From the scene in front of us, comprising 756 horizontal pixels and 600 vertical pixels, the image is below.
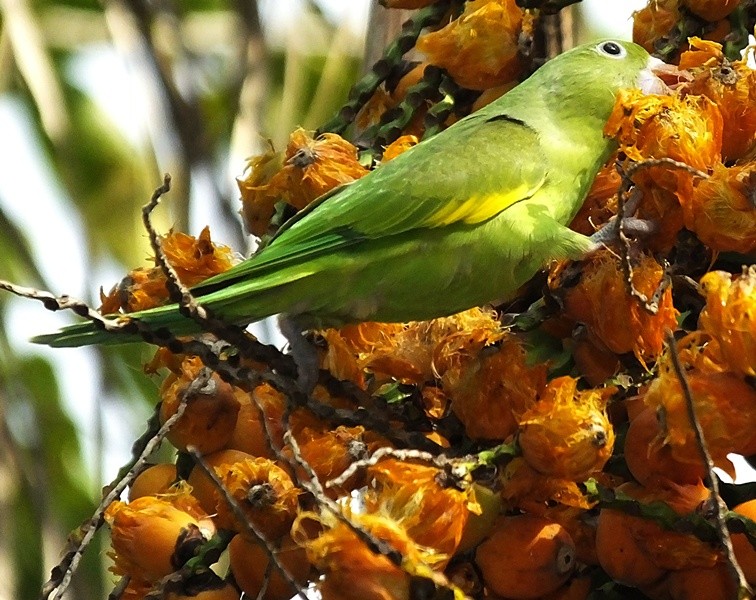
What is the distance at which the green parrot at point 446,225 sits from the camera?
6.45ft

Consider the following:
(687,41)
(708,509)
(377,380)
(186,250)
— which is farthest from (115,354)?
(708,509)

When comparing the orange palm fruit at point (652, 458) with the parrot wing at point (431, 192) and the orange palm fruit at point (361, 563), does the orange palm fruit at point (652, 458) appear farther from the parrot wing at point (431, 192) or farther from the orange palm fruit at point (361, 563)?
the parrot wing at point (431, 192)

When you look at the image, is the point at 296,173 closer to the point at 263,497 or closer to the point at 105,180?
the point at 263,497

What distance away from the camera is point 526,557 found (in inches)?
51.6

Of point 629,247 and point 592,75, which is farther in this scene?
point 592,75

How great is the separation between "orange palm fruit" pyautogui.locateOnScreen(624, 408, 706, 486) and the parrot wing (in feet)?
2.62

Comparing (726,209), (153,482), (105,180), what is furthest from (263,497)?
(105,180)

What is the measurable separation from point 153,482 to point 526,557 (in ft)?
1.99

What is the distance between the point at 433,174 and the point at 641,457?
97 cm

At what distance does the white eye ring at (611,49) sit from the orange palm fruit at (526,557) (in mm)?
1338

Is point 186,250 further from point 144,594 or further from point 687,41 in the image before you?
point 687,41

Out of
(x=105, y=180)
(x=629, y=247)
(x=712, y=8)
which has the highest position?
(x=712, y=8)

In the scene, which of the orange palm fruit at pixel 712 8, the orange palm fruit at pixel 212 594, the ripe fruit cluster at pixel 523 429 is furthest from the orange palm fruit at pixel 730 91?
the orange palm fruit at pixel 212 594

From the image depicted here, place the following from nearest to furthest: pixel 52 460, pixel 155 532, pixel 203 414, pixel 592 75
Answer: pixel 155 532 → pixel 203 414 → pixel 592 75 → pixel 52 460
